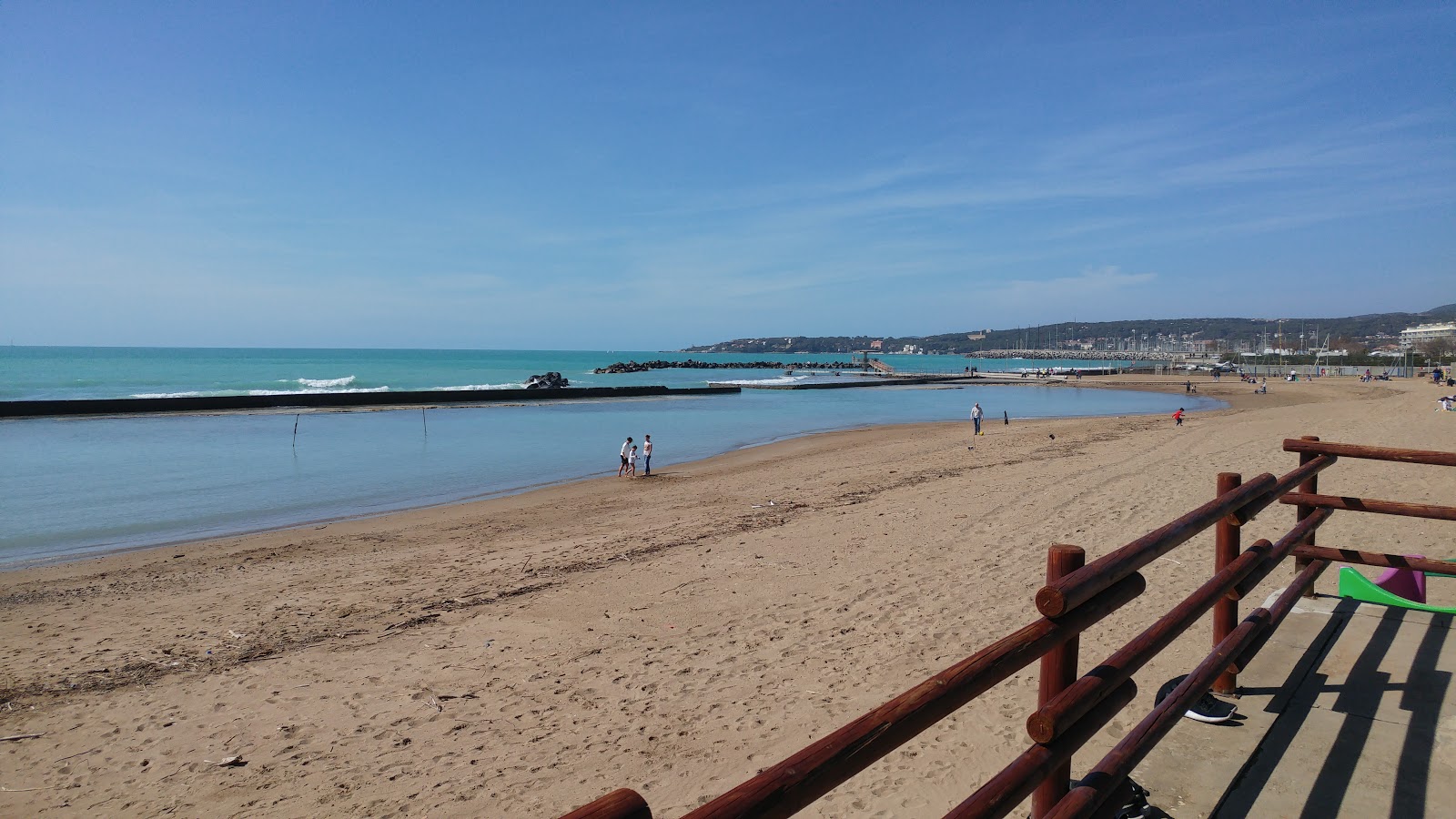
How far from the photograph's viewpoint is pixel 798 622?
6793 mm

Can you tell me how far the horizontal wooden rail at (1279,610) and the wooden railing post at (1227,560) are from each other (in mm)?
95

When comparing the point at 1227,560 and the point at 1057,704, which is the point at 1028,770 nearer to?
the point at 1057,704

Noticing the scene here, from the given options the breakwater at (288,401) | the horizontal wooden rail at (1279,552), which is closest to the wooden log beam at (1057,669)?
the horizontal wooden rail at (1279,552)

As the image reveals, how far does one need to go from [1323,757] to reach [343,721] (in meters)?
5.41

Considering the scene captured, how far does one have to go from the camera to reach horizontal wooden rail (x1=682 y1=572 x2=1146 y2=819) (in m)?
1.25

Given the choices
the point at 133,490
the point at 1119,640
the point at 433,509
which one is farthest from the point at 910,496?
the point at 133,490

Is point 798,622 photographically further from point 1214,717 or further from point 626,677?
point 1214,717

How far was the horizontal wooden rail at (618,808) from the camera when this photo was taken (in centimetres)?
105

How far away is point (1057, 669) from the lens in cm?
205

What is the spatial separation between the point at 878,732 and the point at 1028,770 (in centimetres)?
60

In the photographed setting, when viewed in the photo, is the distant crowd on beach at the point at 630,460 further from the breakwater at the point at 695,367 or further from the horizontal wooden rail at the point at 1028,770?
the breakwater at the point at 695,367

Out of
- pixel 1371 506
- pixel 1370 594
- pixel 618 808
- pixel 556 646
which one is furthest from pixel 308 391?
pixel 618 808

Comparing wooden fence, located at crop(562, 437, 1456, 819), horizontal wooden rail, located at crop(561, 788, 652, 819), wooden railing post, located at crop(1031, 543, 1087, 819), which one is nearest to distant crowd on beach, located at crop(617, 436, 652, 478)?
wooden fence, located at crop(562, 437, 1456, 819)

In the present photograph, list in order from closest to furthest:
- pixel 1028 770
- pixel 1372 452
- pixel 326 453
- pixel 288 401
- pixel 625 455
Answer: pixel 1028 770 → pixel 1372 452 → pixel 625 455 → pixel 326 453 → pixel 288 401
